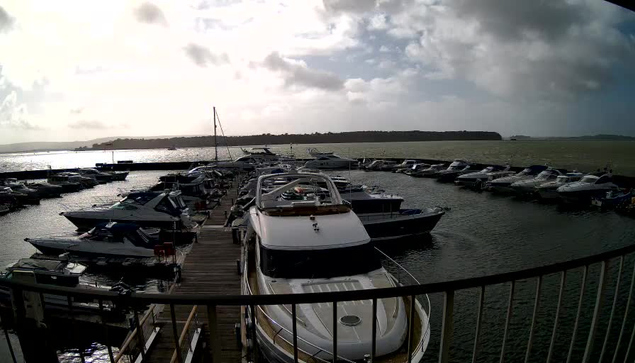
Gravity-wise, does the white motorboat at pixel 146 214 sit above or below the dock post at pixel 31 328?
below

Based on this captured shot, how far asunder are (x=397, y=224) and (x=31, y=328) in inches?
783

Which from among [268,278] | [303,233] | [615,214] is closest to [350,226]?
[303,233]

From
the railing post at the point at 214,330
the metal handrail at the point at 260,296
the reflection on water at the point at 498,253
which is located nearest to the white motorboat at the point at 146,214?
the reflection on water at the point at 498,253

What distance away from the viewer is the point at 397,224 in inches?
832

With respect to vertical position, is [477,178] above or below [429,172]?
above

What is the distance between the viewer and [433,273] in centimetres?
1720

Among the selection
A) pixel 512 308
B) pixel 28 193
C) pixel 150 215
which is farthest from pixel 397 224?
pixel 28 193

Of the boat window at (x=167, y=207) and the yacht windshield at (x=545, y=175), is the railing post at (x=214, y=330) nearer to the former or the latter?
the boat window at (x=167, y=207)

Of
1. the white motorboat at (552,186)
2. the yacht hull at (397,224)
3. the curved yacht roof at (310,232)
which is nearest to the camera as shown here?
the curved yacht roof at (310,232)

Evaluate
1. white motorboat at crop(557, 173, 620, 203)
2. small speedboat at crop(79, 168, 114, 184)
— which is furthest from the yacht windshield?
small speedboat at crop(79, 168, 114, 184)

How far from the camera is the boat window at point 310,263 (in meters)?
8.34

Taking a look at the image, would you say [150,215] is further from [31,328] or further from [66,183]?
[66,183]

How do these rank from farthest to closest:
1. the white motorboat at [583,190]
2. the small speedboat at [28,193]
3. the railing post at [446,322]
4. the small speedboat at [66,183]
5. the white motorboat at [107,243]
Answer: the small speedboat at [66,183]
the small speedboat at [28,193]
the white motorboat at [583,190]
the white motorboat at [107,243]
the railing post at [446,322]

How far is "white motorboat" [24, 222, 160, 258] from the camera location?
17.3 metres
